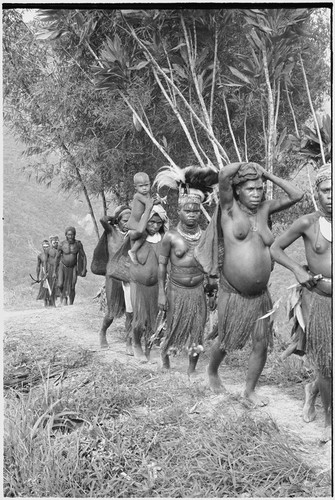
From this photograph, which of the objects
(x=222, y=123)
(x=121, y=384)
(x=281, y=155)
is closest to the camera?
(x=121, y=384)

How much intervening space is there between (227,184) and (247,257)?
51cm

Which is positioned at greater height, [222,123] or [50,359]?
[222,123]

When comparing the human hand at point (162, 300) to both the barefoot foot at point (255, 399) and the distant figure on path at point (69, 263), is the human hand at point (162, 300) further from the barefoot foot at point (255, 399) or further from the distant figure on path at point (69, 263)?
the distant figure on path at point (69, 263)

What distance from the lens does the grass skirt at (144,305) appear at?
209 inches

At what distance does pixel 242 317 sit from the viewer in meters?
3.73

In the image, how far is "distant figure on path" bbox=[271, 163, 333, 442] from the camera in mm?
3051

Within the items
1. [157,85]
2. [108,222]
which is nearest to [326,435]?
[108,222]

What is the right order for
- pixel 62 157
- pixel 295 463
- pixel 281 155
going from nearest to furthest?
pixel 295 463
pixel 281 155
pixel 62 157

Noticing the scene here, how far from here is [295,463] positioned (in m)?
2.75

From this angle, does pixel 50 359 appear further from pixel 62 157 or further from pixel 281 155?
pixel 62 157

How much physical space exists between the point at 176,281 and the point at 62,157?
5.25 metres

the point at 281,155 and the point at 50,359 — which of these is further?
the point at 281,155

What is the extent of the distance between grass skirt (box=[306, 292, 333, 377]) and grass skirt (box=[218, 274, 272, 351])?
1.85ft

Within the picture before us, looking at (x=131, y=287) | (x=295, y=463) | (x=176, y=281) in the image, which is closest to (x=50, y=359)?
(x=131, y=287)
